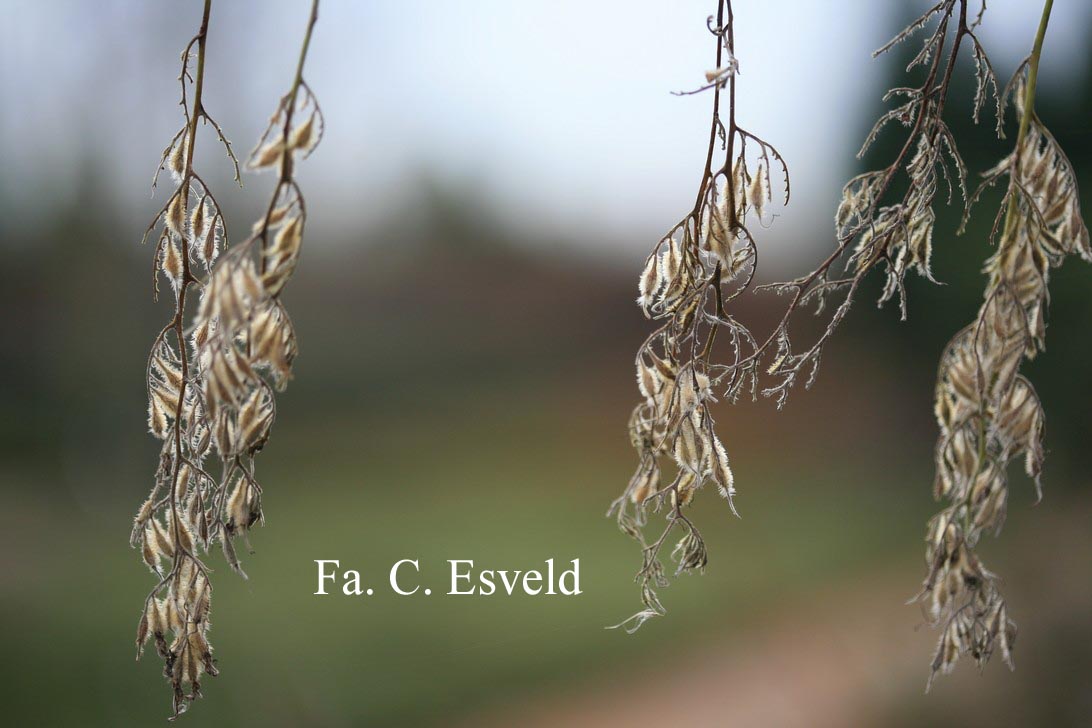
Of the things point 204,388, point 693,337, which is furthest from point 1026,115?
point 204,388

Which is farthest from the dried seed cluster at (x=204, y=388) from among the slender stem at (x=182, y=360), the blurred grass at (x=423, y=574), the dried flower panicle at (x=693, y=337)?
the blurred grass at (x=423, y=574)

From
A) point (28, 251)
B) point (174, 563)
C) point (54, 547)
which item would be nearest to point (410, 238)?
point (28, 251)

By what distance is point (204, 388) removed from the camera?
322 mm

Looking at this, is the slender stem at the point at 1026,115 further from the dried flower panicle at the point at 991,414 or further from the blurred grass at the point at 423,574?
the blurred grass at the point at 423,574

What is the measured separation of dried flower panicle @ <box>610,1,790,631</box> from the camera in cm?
36

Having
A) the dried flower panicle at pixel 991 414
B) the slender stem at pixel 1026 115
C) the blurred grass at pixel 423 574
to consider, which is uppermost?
the blurred grass at pixel 423 574

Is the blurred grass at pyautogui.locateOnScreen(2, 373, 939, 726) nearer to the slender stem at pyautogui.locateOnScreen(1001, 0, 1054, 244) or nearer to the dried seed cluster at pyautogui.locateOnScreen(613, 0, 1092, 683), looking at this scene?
the dried seed cluster at pyautogui.locateOnScreen(613, 0, 1092, 683)

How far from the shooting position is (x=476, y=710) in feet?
9.47

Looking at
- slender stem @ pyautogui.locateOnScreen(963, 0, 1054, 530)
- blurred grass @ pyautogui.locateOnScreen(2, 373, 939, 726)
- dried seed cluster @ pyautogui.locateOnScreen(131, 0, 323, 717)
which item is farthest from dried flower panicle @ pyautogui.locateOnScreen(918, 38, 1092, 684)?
blurred grass @ pyautogui.locateOnScreen(2, 373, 939, 726)

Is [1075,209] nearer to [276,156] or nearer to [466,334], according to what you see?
[276,156]

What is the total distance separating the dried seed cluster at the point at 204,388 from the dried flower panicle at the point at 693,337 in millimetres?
150

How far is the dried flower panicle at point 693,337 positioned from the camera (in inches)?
14.1

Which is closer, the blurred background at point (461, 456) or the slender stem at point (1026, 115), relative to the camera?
the slender stem at point (1026, 115)

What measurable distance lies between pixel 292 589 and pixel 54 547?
0.85 metres
